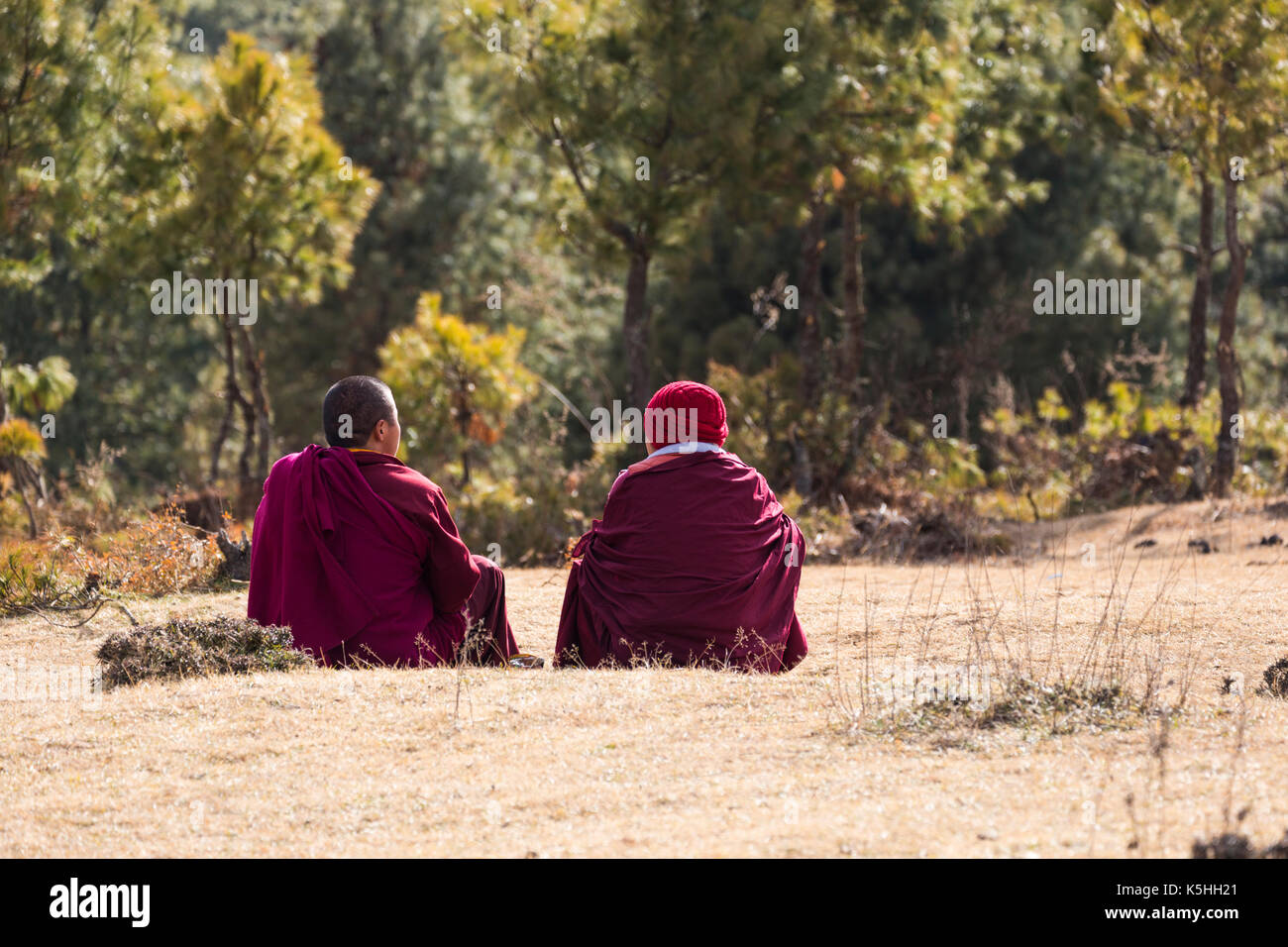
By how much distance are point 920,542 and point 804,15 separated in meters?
5.10

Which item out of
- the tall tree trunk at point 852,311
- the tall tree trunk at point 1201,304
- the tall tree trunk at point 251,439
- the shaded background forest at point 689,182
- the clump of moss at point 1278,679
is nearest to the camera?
the clump of moss at point 1278,679

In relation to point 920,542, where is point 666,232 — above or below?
above

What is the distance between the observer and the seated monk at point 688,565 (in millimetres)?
5984

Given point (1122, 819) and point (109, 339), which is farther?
→ point (109, 339)

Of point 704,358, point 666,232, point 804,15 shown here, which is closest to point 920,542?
point 666,232

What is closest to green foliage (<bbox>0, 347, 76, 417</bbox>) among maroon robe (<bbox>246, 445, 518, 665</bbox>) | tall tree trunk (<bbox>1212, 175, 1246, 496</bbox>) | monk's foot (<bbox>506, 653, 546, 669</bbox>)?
maroon robe (<bbox>246, 445, 518, 665</bbox>)

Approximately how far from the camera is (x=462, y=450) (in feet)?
42.8

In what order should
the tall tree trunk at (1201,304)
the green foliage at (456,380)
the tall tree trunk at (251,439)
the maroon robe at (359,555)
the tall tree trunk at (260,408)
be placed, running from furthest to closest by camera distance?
1. the tall tree trunk at (1201,304)
2. the tall tree trunk at (260,408)
3. the tall tree trunk at (251,439)
4. the green foliage at (456,380)
5. the maroon robe at (359,555)

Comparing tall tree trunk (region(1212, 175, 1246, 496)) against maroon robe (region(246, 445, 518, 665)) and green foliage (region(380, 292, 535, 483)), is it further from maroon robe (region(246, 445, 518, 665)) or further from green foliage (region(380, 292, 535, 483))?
maroon robe (region(246, 445, 518, 665))

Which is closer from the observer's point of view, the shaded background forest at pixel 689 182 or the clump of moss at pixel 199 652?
the clump of moss at pixel 199 652

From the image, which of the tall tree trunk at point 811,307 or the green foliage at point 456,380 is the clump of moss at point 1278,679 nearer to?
the green foliage at point 456,380

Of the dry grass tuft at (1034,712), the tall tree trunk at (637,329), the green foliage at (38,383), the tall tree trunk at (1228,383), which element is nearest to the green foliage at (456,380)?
the tall tree trunk at (637,329)

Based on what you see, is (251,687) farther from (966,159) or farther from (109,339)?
(109,339)

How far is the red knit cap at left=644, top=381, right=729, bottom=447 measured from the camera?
6105 mm
